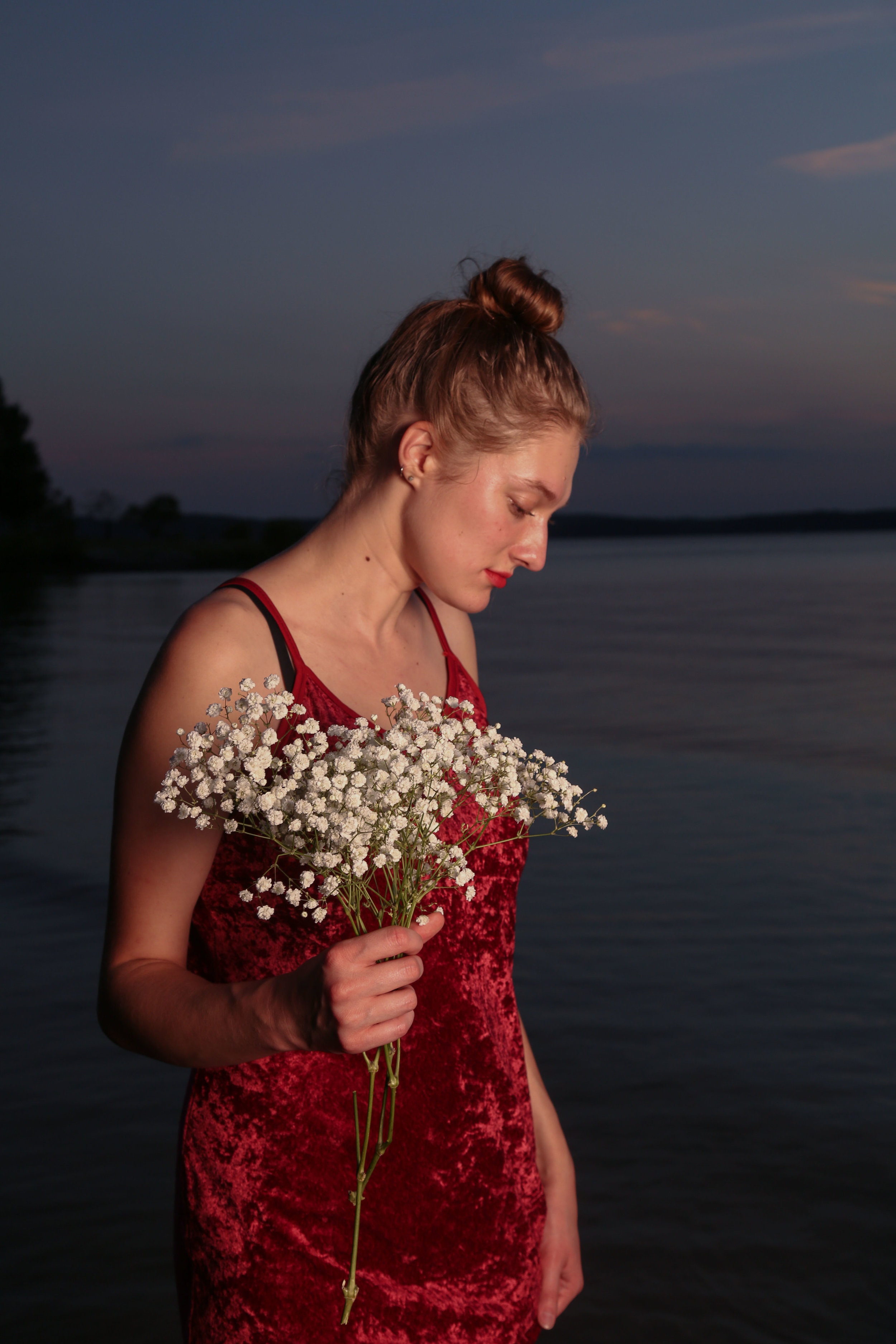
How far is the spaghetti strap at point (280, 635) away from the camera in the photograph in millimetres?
2082

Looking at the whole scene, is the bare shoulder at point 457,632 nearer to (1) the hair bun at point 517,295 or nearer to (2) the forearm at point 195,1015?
(1) the hair bun at point 517,295

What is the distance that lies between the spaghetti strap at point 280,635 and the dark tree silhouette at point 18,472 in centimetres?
8919

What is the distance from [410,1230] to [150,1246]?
3645 millimetres

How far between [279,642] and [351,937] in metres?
0.60

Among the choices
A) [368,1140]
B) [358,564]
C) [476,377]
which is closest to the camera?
[368,1140]

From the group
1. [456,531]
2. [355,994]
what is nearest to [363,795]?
[355,994]

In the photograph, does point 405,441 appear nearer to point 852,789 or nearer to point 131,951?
point 131,951

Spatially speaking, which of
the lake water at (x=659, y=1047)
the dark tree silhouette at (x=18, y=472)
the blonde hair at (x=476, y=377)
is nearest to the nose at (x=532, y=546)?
the blonde hair at (x=476, y=377)

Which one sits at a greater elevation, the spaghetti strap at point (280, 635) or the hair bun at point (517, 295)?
the hair bun at point (517, 295)

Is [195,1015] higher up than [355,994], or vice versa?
[355,994]

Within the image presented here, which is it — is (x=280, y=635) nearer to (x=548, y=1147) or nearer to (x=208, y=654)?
(x=208, y=654)

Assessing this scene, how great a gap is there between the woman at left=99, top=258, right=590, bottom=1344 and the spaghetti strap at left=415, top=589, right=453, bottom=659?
8.8 inches

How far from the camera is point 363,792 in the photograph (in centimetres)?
145

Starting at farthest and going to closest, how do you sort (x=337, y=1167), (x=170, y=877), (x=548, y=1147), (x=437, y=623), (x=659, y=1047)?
1. (x=659, y=1047)
2. (x=437, y=623)
3. (x=548, y=1147)
4. (x=337, y=1167)
5. (x=170, y=877)
